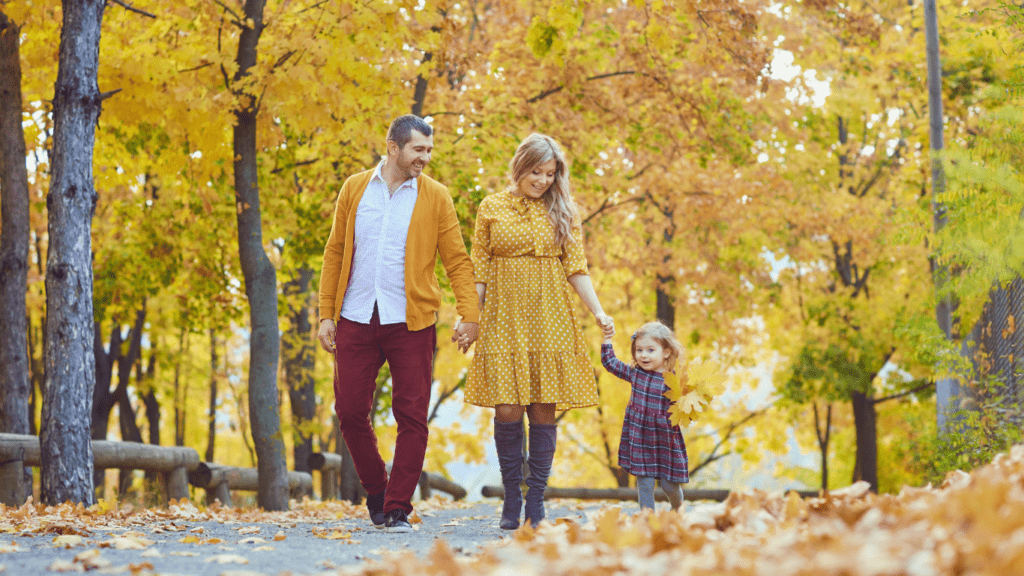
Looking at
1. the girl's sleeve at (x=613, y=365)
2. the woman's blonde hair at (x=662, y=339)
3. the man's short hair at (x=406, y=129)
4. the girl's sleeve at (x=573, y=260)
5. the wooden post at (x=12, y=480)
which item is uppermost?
the man's short hair at (x=406, y=129)

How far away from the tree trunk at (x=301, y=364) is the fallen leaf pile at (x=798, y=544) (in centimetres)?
1102

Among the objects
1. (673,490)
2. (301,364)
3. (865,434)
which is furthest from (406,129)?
(865,434)

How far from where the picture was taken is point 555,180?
15.9 ft

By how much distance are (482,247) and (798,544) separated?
2.90 m

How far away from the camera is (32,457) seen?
6.79 m

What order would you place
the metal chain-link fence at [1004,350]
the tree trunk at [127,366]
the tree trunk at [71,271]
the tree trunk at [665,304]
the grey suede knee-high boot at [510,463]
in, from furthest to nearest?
1. the tree trunk at [665,304]
2. the tree trunk at [127,366]
3. the metal chain-link fence at [1004,350]
4. the tree trunk at [71,271]
5. the grey suede knee-high boot at [510,463]

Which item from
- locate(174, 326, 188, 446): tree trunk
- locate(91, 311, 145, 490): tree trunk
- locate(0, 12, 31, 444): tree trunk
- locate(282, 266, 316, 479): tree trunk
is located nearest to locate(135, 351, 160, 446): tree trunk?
locate(91, 311, 145, 490): tree trunk

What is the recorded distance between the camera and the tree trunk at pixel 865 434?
16594 mm

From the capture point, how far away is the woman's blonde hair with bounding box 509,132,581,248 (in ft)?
15.3

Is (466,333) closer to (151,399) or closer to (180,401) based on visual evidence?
(151,399)

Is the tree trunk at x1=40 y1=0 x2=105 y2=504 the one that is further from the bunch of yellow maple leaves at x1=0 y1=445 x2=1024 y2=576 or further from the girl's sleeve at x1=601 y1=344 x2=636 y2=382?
the girl's sleeve at x1=601 y1=344 x2=636 y2=382

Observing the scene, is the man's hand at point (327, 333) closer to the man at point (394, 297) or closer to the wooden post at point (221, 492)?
the man at point (394, 297)

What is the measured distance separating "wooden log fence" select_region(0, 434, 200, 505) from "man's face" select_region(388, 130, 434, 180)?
362 centimetres

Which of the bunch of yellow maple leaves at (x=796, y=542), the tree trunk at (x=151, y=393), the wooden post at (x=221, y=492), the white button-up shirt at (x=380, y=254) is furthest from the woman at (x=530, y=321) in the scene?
the tree trunk at (x=151, y=393)
